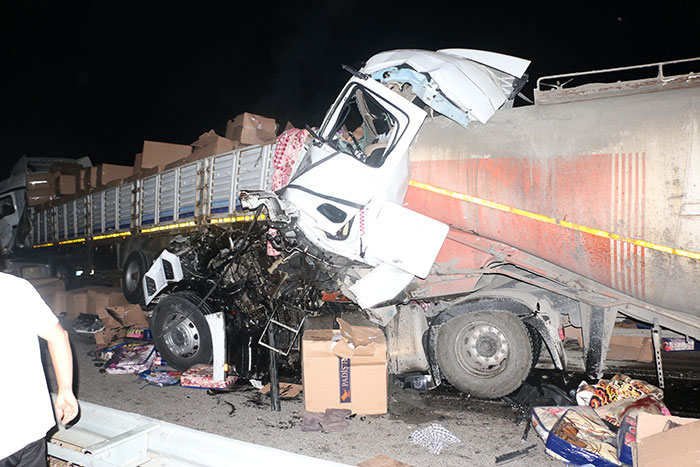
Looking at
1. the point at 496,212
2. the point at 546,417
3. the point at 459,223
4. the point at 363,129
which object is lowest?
the point at 546,417

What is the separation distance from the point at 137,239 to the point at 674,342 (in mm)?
9076

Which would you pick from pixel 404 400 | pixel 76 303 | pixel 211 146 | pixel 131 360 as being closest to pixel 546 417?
pixel 404 400

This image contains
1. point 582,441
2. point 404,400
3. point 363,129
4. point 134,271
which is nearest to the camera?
point 582,441

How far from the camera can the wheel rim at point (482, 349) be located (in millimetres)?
4547

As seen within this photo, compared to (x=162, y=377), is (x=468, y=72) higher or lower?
higher

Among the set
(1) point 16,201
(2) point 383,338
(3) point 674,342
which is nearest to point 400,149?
(2) point 383,338

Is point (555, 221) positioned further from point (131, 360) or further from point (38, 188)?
point (38, 188)

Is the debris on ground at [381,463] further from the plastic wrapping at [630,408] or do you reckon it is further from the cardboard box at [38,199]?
the cardboard box at [38,199]

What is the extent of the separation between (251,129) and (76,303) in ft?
15.0

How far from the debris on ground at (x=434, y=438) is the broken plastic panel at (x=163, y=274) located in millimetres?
3684

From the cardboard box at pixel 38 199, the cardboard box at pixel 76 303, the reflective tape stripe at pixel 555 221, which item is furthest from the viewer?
the cardboard box at pixel 38 199

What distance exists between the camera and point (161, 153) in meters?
9.12

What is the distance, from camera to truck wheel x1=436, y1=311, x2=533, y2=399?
4488mm

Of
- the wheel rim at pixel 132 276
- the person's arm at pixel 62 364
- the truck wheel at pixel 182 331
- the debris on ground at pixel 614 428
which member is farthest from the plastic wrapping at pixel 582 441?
the wheel rim at pixel 132 276
